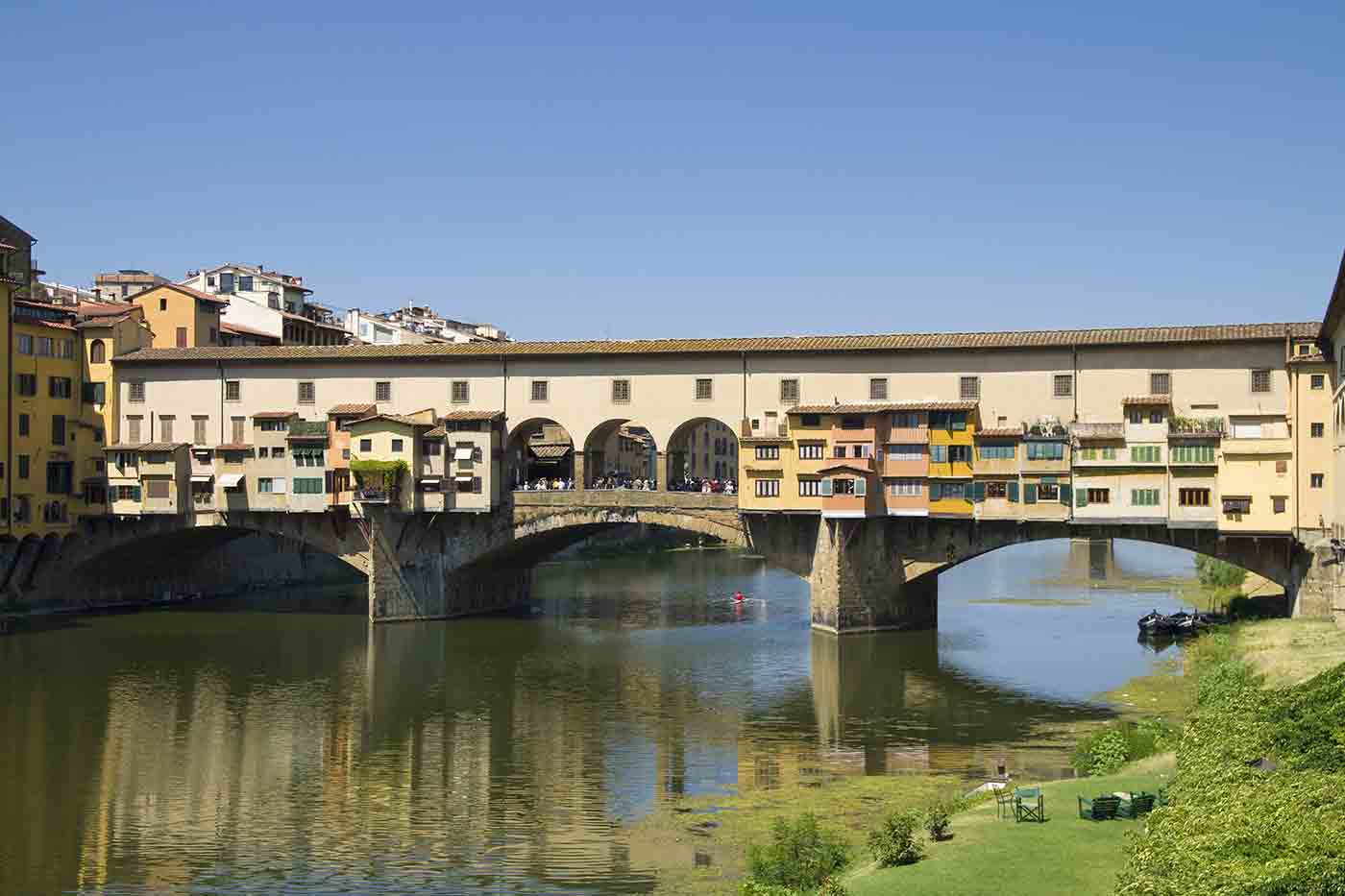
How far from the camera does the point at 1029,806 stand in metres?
30.2

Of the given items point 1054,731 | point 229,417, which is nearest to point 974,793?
point 1054,731

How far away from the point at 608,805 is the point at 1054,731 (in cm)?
1451

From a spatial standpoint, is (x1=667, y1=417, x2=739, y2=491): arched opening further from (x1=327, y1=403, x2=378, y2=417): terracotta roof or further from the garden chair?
the garden chair

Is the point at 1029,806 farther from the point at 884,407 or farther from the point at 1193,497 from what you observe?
the point at 884,407

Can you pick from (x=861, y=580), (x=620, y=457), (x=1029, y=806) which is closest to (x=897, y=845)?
(x=1029, y=806)

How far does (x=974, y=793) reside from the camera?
113ft

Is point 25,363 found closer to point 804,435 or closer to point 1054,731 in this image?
point 804,435

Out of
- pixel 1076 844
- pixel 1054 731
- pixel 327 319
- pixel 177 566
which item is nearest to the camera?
pixel 1076 844

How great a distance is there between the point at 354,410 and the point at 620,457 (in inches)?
1818

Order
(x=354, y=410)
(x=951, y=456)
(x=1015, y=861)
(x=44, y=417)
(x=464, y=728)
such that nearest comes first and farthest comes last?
(x=1015, y=861)
(x=464, y=728)
(x=951, y=456)
(x=354, y=410)
(x=44, y=417)

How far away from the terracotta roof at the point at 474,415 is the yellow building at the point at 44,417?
18.0 metres

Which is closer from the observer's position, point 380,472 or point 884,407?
point 884,407

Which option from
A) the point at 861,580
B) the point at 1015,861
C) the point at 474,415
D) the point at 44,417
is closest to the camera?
the point at 1015,861

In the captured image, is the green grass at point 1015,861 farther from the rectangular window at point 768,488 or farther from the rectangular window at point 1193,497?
the rectangular window at point 768,488
